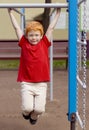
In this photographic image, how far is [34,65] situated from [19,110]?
2.10 m

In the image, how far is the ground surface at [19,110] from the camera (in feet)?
18.7

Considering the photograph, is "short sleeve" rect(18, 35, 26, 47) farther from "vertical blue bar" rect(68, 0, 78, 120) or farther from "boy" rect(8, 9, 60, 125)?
"vertical blue bar" rect(68, 0, 78, 120)

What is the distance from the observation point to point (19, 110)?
662 cm

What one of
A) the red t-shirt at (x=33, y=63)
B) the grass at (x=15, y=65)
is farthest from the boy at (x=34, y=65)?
the grass at (x=15, y=65)

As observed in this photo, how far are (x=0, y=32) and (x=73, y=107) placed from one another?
897 centimetres

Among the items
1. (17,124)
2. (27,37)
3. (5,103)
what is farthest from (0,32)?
(27,37)

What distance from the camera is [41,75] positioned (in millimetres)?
4695

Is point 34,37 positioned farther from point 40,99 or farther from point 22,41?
point 40,99

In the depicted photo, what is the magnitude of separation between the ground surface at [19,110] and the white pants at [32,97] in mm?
943

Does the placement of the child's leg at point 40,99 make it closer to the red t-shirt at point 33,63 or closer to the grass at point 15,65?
the red t-shirt at point 33,63

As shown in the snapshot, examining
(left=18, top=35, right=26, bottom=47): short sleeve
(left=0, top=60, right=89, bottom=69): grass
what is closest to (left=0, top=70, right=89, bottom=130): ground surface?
(left=18, top=35, right=26, bottom=47): short sleeve

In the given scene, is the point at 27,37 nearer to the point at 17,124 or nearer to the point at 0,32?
the point at 17,124

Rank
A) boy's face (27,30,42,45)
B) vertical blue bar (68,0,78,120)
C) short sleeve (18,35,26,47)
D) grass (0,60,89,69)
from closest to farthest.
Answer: vertical blue bar (68,0,78,120), boy's face (27,30,42,45), short sleeve (18,35,26,47), grass (0,60,89,69)

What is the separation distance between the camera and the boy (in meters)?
4.64
